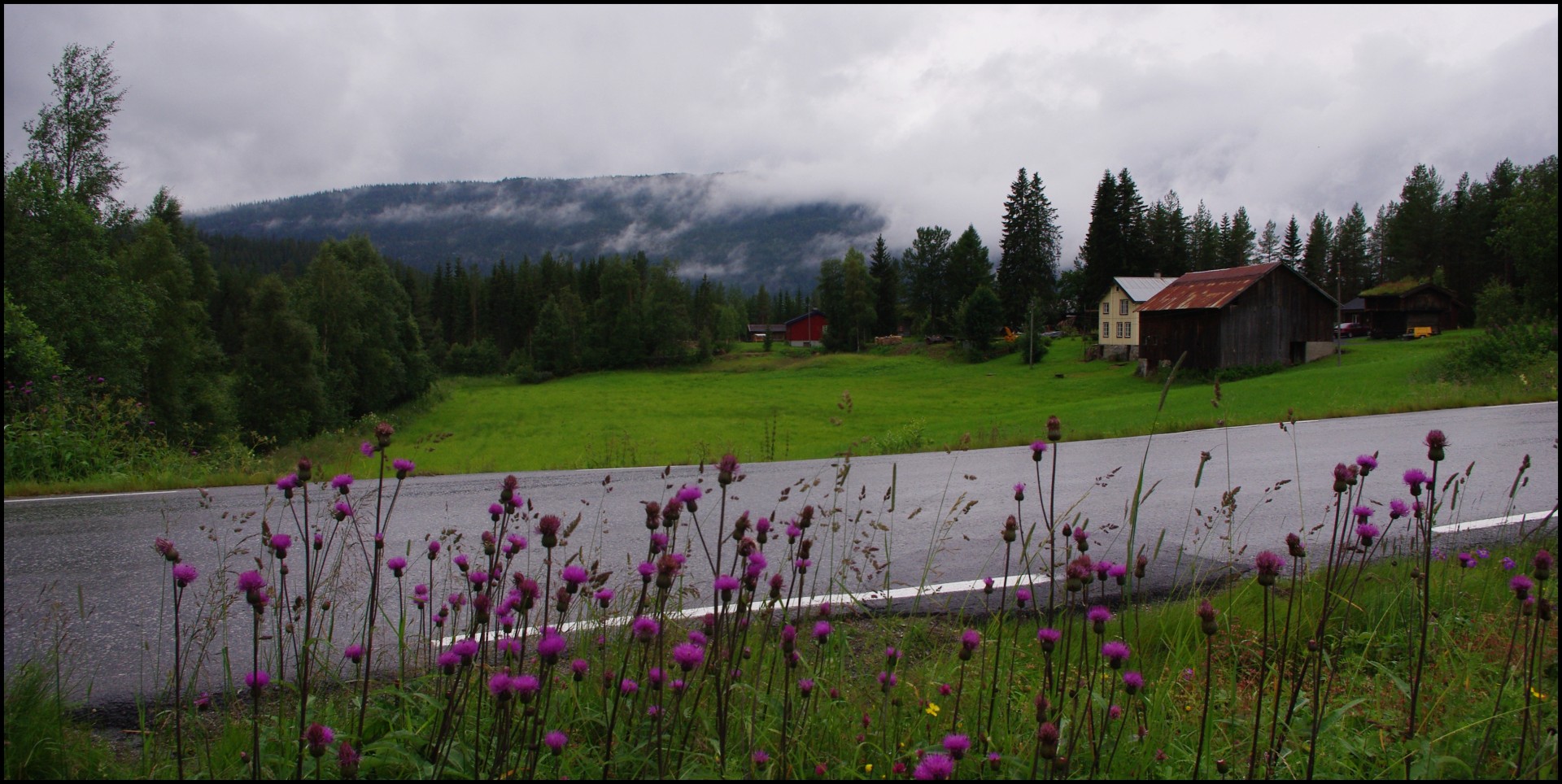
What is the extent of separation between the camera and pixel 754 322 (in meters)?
146

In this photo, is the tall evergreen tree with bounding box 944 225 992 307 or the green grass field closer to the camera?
the green grass field

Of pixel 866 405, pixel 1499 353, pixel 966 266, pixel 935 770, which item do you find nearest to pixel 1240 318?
pixel 1499 353

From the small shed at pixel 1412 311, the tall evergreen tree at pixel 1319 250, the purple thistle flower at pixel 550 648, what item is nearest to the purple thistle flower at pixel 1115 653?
the purple thistle flower at pixel 550 648

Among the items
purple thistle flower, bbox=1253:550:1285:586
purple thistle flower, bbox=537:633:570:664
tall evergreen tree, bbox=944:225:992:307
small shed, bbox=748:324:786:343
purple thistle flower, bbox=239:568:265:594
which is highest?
tall evergreen tree, bbox=944:225:992:307

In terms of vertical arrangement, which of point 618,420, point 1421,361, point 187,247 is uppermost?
point 187,247

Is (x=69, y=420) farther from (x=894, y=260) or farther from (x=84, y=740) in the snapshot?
(x=894, y=260)

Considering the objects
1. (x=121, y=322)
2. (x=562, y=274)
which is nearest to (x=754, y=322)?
(x=562, y=274)

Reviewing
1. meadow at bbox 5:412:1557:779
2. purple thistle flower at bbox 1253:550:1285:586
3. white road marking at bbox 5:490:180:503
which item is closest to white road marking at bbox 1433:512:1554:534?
meadow at bbox 5:412:1557:779

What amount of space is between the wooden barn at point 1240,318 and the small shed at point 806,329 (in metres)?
91.5

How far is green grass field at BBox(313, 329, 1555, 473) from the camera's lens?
13.9 meters

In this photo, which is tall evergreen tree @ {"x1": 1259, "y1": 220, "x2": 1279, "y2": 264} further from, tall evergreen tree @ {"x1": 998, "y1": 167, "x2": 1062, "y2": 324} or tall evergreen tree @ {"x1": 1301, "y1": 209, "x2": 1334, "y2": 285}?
tall evergreen tree @ {"x1": 998, "y1": 167, "x2": 1062, "y2": 324}

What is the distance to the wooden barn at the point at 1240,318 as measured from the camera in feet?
38.5

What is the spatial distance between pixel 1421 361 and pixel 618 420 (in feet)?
101

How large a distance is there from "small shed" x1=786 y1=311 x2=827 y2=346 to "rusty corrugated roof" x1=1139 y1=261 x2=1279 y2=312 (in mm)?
94034
